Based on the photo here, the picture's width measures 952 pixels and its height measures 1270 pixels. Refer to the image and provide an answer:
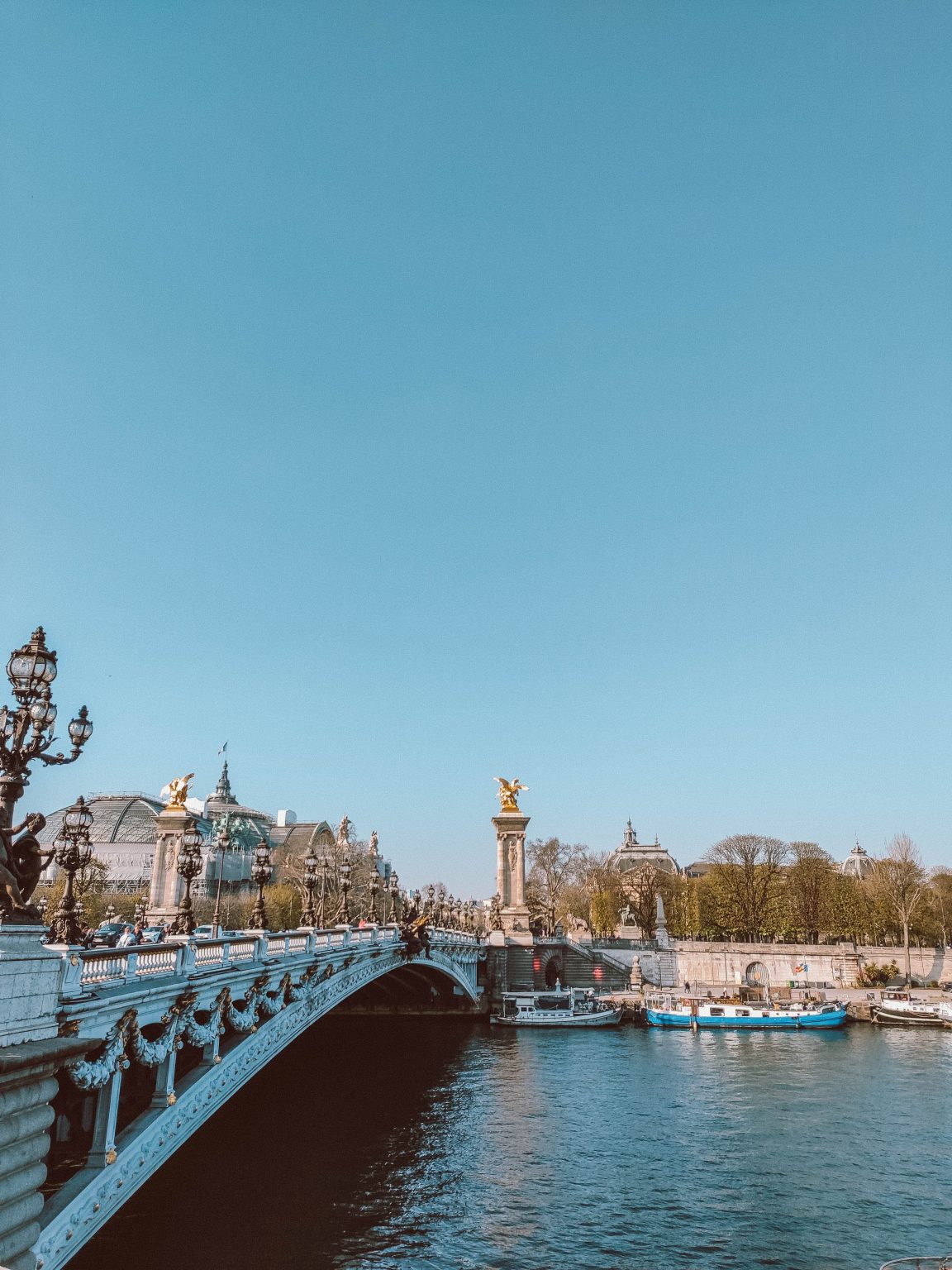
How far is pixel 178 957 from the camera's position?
49.3 ft

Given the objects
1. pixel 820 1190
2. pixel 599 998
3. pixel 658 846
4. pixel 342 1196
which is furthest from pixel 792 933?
pixel 342 1196

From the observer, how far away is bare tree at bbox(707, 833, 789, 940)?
74.7 meters

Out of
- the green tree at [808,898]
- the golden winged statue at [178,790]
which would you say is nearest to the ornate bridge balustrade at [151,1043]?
the golden winged statue at [178,790]

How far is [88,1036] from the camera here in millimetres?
11328

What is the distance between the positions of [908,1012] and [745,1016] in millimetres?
10191

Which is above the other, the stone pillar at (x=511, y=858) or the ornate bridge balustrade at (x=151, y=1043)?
the stone pillar at (x=511, y=858)

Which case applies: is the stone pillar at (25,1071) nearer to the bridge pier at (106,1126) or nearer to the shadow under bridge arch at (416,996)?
the bridge pier at (106,1126)

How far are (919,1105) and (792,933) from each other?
48471 mm

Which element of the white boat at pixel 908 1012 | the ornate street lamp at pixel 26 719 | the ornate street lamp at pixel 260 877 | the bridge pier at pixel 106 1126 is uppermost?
the ornate street lamp at pixel 26 719

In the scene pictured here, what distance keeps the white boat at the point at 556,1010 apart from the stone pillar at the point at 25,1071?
45411 mm

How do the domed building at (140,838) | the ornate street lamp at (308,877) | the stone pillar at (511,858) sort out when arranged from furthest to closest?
the domed building at (140,838) → the stone pillar at (511,858) → the ornate street lamp at (308,877)

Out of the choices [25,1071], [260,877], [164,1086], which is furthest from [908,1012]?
[25,1071]

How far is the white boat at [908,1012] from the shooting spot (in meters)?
53.1

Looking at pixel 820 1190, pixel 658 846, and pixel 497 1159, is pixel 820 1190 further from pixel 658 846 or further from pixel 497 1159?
pixel 658 846
